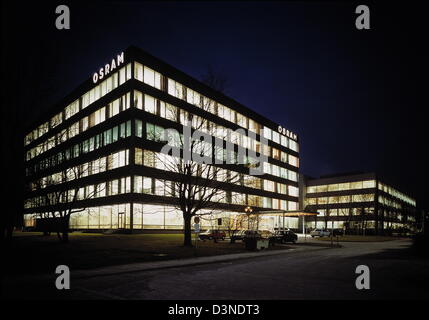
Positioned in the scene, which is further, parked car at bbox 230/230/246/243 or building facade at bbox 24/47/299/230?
building facade at bbox 24/47/299/230

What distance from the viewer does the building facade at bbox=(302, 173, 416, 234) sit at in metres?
99.4

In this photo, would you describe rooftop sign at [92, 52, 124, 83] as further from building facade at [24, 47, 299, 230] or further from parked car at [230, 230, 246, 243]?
parked car at [230, 230, 246, 243]

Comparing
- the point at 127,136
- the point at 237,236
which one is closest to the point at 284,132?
the point at 127,136

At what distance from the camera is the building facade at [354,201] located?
9944cm

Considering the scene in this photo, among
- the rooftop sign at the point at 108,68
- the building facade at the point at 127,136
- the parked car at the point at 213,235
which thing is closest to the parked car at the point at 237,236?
the parked car at the point at 213,235

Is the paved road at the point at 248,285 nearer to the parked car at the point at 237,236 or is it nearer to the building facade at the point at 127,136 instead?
the parked car at the point at 237,236

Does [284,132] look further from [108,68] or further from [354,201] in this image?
[108,68]

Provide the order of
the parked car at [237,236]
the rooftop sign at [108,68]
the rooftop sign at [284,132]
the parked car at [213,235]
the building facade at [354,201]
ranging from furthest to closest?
the building facade at [354,201] < the rooftop sign at [284,132] < the rooftop sign at [108,68] < the parked car at [213,235] < the parked car at [237,236]

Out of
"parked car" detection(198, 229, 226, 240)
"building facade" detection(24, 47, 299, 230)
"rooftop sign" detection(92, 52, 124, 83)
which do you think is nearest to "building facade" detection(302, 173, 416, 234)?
"building facade" detection(24, 47, 299, 230)

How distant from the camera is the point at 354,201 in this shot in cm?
10494

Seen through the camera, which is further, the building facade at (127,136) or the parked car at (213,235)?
the building facade at (127,136)
